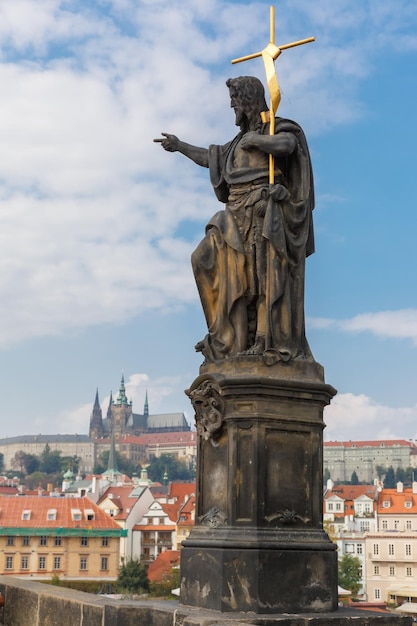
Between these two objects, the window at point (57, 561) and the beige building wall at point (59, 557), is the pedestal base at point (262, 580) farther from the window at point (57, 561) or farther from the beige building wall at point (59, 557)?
the window at point (57, 561)

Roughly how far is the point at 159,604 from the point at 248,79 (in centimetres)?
347

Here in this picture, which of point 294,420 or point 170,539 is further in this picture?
point 170,539

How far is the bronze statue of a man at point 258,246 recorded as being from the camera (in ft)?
19.1

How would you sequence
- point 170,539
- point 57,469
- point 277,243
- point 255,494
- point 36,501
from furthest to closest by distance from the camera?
point 57,469 → point 170,539 → point 36,501 → point 277,243 → point 255,494

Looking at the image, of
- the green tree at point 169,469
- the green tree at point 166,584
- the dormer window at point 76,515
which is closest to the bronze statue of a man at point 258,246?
the green tree at point 166,584

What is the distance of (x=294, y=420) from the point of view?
5.60 metres

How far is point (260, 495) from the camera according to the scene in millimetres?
5406

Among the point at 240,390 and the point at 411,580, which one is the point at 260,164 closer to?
the point at 240,390

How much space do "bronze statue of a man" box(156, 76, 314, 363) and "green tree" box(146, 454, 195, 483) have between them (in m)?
187

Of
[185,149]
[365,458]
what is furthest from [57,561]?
[365,458]

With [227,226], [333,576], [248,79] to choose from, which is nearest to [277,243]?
[227,226]

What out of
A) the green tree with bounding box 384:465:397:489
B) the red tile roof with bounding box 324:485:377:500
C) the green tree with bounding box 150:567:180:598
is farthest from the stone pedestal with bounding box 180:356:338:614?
the green tree with bounding box 384:465:397:489

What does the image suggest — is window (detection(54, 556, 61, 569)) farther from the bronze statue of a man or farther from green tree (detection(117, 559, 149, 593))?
the bronze statue of a man

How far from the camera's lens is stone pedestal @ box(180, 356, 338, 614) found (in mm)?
5262
